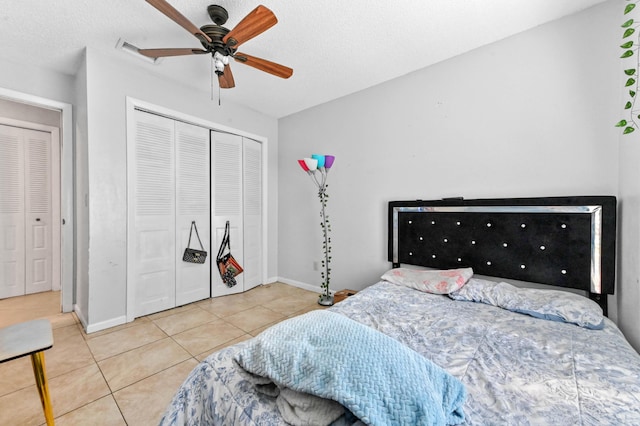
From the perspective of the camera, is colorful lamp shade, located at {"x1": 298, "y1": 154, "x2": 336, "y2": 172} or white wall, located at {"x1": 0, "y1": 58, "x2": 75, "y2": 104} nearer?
white wall, located at {"x1": 0, "y1": 58, "x2": 75, "y2": 104}

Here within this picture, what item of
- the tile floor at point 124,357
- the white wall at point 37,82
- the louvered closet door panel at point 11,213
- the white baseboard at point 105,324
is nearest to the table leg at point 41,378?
the tile floor at point 124,357

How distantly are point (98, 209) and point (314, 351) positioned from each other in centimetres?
258

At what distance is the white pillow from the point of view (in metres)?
2.02

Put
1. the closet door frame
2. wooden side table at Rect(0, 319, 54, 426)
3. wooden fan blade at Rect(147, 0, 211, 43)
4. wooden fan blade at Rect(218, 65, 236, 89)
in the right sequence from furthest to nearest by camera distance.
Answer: the closet door frame
wooden fan blade at Rect(218, 65, 236, 89)
wooden fan blade at Rect(147, 0, 211, 43)
wooden side table at Rect(0, 319, 54, 426)

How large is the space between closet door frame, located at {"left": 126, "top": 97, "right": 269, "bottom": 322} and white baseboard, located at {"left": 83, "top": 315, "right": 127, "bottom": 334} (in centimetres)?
5

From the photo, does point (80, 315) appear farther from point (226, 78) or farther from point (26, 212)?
point (226, 78)

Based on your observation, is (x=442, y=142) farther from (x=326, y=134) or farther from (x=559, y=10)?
(x=326, y=134)

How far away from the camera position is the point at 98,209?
2.42 m

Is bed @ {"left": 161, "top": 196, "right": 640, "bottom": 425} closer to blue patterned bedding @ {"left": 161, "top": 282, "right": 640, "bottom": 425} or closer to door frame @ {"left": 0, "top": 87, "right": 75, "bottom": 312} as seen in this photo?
blue patterned bedding @ {"left": 161, "top": 282, "right": 640, "bottom": 425}

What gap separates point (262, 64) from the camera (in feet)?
6.64

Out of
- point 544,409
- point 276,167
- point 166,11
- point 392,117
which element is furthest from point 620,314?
point 276,167

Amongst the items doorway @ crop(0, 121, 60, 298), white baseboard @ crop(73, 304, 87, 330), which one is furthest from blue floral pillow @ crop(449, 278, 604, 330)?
doorway @ crop(0, 121, 60, 298)

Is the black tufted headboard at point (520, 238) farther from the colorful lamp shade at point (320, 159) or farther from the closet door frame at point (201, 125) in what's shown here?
the closet door frame at point (201, 125)

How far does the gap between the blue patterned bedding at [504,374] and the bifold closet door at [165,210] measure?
211 centimetres
